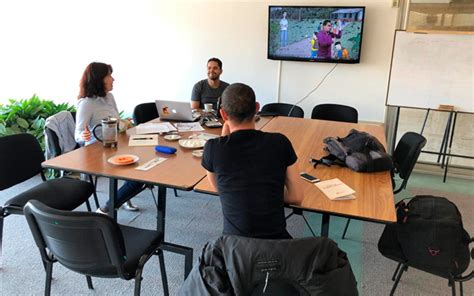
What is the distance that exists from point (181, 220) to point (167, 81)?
2.48 m

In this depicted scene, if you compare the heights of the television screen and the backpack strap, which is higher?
the television screen

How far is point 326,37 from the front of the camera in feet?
13.9

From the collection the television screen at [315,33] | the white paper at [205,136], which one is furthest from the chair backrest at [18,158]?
the television screen at [315,33]

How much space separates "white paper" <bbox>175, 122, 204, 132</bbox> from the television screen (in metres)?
1.77

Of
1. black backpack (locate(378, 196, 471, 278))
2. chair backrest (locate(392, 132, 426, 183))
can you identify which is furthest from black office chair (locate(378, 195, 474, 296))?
chair backrest (locate(392, 132, 426, 183))

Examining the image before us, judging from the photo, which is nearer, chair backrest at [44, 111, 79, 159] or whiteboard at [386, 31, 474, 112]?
chair backrest at [44, 111, 79, 159]

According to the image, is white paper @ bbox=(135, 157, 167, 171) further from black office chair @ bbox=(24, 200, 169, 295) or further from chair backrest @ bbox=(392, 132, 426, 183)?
chair backrest @ bbox=(392, 132, 426, 183)

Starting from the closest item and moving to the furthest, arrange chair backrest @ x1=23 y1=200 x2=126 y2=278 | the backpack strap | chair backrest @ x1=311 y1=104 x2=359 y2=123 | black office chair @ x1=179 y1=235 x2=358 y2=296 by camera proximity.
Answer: black office chair @ x1=179 y1=235 x2=358 y2=296
chair backrest @ x1=23 y1=200 x2=126 y2=278
the backpack strap
chair backrest @ x1=311 y1=104 x2=359 y2=123

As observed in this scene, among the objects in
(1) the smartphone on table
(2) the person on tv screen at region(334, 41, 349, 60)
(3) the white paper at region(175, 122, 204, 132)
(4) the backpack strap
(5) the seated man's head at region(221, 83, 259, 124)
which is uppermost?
(2) the person on tv screen at region(334, 41, 349, 60)

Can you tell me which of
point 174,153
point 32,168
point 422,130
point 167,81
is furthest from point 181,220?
point 422,130

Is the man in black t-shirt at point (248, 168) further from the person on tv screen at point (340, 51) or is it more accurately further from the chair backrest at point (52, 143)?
the person on tv screen at point (340, 51)

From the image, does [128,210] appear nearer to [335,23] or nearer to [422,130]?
[335,23]

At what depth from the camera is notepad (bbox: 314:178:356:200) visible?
6.09 feet

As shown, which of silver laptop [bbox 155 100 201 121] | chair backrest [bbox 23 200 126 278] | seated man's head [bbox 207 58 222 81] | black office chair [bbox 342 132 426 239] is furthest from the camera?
seated man's head [bbox 207 58 222 81]
